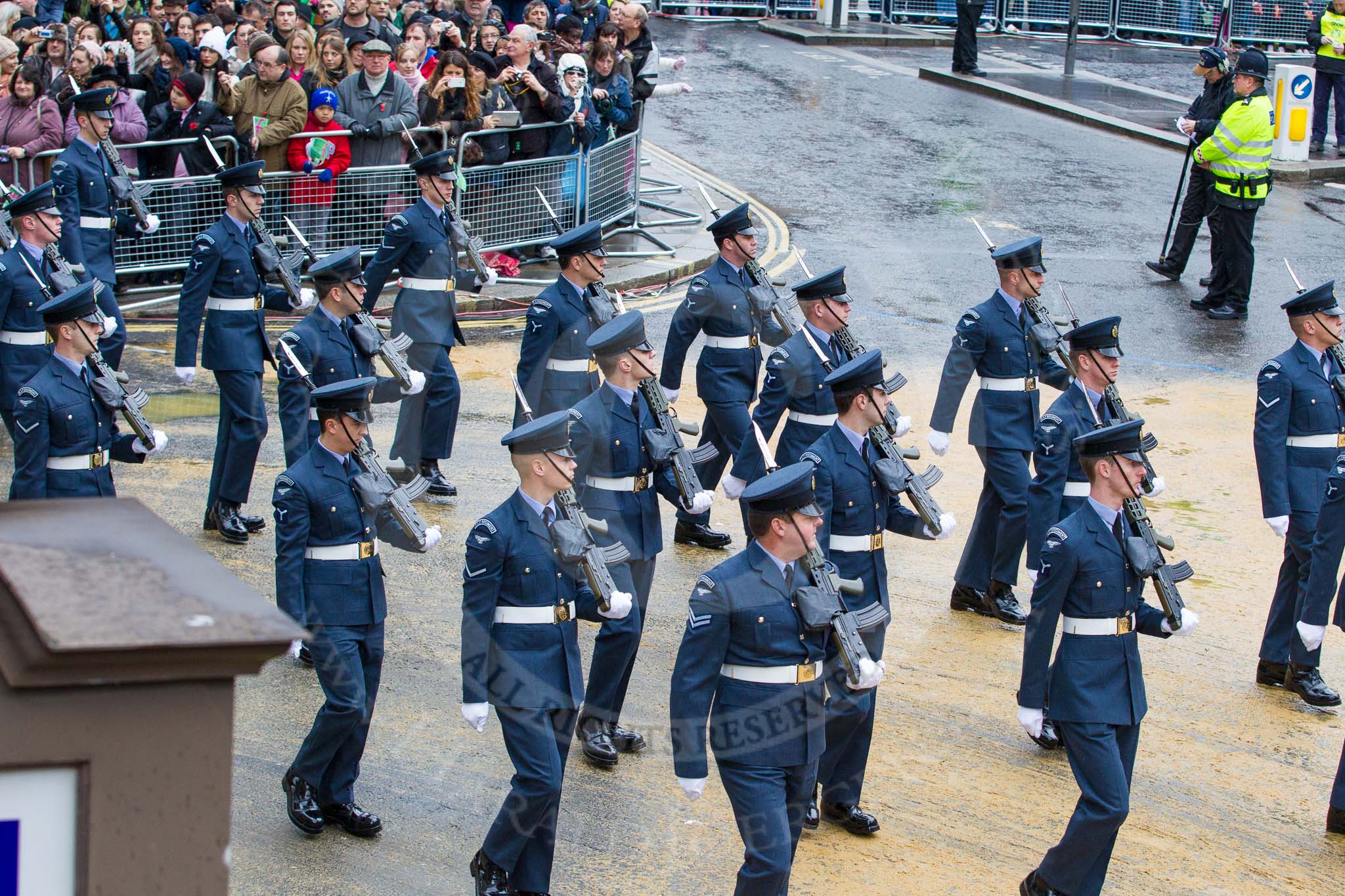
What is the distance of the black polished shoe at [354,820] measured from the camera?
6293mm

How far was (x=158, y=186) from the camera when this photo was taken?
1307 cm

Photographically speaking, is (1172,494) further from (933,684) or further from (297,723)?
(297,723)

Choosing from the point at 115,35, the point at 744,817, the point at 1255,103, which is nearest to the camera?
the point at 744,817

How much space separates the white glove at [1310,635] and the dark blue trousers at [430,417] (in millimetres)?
4762

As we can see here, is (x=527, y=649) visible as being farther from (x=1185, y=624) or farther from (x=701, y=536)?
(x=701, y=536)

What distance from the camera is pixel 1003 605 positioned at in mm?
8766

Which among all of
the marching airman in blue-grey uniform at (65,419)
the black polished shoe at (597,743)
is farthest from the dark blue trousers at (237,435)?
the black polished shoe at (597,743)

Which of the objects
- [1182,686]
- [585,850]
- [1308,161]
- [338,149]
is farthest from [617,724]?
[1308,161]

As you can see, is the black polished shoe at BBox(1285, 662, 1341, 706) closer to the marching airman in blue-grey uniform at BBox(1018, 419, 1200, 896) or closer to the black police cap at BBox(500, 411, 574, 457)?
the marching airman in blue-grey uniform at BBox(1018, 419, 1200, 896)

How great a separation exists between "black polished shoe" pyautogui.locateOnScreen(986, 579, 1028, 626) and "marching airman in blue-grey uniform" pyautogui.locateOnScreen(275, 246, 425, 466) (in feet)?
10.9

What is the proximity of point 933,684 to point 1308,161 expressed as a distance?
13.9 metres

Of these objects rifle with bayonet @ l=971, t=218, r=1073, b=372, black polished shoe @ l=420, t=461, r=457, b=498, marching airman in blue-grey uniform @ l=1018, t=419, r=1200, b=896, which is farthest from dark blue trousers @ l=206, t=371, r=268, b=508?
marching airman in blue-grey uniform @ l=1018, t=419, r=1200, b=896

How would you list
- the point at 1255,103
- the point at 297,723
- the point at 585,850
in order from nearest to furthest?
the point at 585,850
the point at 297,723
the point at 1255,103

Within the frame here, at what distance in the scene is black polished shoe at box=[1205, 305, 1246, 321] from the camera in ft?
46.9
